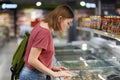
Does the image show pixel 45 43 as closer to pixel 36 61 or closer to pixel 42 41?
pixel 42 41

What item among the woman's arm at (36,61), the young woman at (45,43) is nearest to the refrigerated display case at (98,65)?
the young woman at (45,43)

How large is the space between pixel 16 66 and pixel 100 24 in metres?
2.44

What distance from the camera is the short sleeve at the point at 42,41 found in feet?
9.39

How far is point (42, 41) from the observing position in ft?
9.43

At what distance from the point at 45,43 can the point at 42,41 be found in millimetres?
34

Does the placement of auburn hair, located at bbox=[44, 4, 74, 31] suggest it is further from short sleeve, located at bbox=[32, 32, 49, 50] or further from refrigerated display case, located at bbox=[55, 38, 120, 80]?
refrigerated display case, located at bbox=[55, 38, 120, 80]

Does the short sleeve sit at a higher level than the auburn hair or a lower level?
lower

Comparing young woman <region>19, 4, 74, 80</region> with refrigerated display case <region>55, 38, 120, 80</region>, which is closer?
young woman <region>19, 4, 74, 80</region>

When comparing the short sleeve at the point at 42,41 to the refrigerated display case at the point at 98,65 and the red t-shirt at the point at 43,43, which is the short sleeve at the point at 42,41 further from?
the refrigerated display case at the point at 98,65

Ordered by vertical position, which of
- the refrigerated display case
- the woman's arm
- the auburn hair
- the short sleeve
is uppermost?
the auburn hair

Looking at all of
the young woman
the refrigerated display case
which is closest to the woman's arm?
the young woman

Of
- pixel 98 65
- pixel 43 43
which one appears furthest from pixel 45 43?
pixel 98 65

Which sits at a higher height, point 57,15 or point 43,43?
point 57,15

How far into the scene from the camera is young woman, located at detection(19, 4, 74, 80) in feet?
9.41
